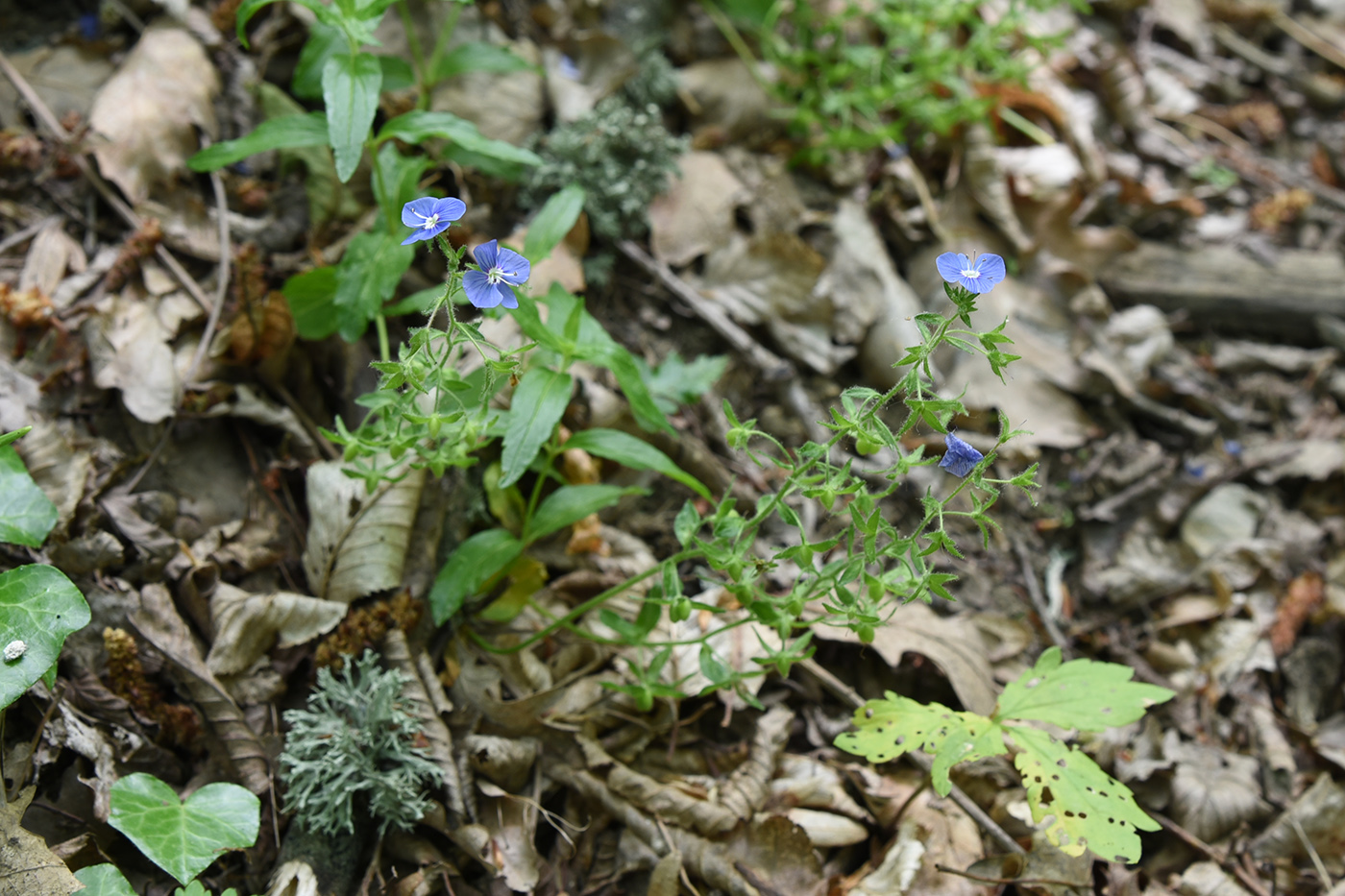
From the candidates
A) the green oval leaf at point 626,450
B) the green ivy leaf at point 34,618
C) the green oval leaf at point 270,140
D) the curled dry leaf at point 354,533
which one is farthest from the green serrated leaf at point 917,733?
the green oval leaf at point 270,140

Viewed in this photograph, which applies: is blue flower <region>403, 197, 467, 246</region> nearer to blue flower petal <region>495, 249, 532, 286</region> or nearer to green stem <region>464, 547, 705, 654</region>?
blue flower petal <region>495, 249, 532, 286</region>

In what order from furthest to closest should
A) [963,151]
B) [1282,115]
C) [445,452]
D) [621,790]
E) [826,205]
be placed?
[1282,115]
[963,151]
[826,205]
[621,790]
[445,452]

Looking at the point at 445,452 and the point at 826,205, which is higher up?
the point at 445,452

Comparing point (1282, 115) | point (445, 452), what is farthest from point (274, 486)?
point (1282, 115)

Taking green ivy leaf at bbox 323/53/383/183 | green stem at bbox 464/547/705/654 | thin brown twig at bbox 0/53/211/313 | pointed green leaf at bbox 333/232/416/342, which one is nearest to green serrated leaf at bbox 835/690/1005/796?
green stem at bbox 464/547/705/654

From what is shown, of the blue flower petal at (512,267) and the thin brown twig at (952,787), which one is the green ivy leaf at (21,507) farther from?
the thin brown twig at (952,787)

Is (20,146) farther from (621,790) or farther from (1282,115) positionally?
(1282,115)
